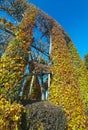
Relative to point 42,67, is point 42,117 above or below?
below

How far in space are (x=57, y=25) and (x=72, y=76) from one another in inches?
88.6

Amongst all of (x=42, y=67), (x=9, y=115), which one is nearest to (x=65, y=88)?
(x=42, y=67)

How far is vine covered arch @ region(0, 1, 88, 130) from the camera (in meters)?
6.65

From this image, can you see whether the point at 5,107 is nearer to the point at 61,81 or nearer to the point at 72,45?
the point at 61,81

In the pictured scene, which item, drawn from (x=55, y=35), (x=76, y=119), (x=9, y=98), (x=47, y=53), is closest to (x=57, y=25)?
(x=55, y=35)

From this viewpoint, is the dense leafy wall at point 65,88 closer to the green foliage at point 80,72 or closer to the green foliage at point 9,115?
the green foliage at point 80,72

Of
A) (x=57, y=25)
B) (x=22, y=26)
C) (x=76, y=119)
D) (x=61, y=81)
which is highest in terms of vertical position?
(x=57, y=25)

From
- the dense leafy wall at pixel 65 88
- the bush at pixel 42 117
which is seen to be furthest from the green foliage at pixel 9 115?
the dense leafy wall at pixel 65 88

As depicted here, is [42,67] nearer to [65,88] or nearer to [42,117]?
[65,88]

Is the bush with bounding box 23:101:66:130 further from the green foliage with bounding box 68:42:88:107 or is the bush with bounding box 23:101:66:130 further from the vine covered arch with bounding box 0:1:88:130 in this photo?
the green foliage with bounding box 68:42:88:107

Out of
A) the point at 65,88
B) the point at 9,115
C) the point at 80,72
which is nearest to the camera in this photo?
the point at 9,115

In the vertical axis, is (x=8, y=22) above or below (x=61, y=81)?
above

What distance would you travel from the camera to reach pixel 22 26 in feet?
26.4

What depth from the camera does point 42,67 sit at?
8.84 metres
